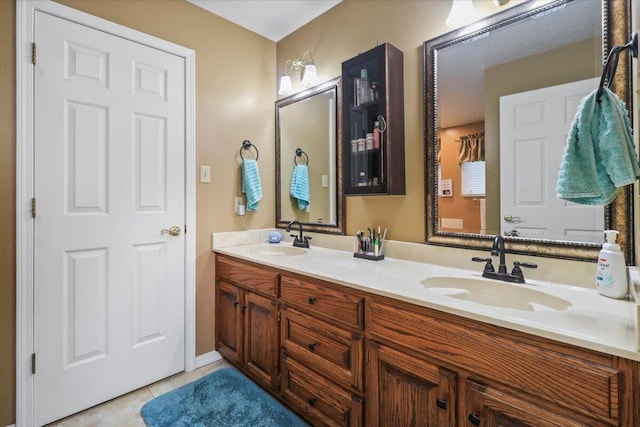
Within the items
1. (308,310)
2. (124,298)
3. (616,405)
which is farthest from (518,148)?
(124,298)

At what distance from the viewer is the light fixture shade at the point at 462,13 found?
1445 millimetres

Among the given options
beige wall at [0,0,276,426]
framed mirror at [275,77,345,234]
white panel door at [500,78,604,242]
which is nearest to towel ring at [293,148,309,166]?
framed mirror at [275,77,345,234]

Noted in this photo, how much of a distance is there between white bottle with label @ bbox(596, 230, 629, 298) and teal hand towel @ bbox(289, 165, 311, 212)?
1674 millimetres

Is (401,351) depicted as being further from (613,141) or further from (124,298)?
(124,298)

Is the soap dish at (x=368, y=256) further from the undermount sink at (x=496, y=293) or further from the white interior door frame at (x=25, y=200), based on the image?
the white interior door frame at (x=25, y=200)

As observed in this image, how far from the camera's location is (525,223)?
133 cm

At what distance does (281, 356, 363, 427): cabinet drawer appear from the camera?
1305 mm

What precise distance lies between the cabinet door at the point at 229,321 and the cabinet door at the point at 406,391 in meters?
1.03

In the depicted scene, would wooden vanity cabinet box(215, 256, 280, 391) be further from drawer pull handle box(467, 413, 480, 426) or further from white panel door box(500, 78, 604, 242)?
white panel door box(500, 78, 604, 242)

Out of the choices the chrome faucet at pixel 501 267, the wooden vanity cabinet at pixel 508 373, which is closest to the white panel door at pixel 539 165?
the chrome faucet at pixel 501 267

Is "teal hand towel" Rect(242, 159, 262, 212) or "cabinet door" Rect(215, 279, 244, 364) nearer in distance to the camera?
"cabinet door" Rect(215, 279, 244, 364)

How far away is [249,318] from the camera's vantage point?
1.89 metres

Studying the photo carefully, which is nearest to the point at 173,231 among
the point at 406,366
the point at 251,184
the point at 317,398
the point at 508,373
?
the point at 251,184

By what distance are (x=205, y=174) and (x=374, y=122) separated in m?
1.23
